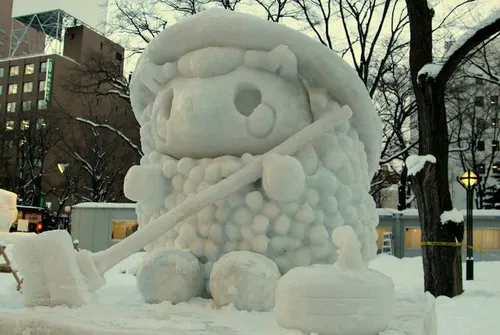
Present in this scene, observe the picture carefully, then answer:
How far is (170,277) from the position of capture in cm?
235

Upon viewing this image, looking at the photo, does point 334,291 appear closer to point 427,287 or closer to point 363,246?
point 363,246

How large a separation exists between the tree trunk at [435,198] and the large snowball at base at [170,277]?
5299mm

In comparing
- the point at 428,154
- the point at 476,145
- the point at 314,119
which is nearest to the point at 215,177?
the point at 314,119

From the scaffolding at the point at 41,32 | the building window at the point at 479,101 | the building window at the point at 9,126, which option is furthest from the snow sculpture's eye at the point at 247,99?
the scaffolding at the point at 41,32

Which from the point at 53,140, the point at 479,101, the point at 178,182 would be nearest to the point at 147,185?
the point at 178,182

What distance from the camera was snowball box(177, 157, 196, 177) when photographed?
2.57 m

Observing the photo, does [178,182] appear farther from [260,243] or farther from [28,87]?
[28,87]

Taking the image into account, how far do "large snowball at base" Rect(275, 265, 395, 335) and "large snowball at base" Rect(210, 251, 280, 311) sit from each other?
0.39 metres

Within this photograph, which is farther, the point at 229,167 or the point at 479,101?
the point at 479,101

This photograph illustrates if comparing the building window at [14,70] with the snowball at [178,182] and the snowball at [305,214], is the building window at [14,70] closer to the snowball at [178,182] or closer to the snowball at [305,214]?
the snowball at [178,182]

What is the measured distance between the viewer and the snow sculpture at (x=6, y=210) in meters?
8.38

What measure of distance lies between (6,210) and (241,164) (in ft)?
25.3

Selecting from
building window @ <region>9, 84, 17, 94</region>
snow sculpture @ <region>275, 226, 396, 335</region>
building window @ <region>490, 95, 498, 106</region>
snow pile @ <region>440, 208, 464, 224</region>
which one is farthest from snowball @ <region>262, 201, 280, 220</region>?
building window @ <region>9, 84, 17, 94</region>

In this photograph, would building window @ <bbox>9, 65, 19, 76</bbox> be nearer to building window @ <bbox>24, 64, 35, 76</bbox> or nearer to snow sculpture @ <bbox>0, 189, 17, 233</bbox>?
building window @ <bbox>24, 64, 35, 76</bbox>
